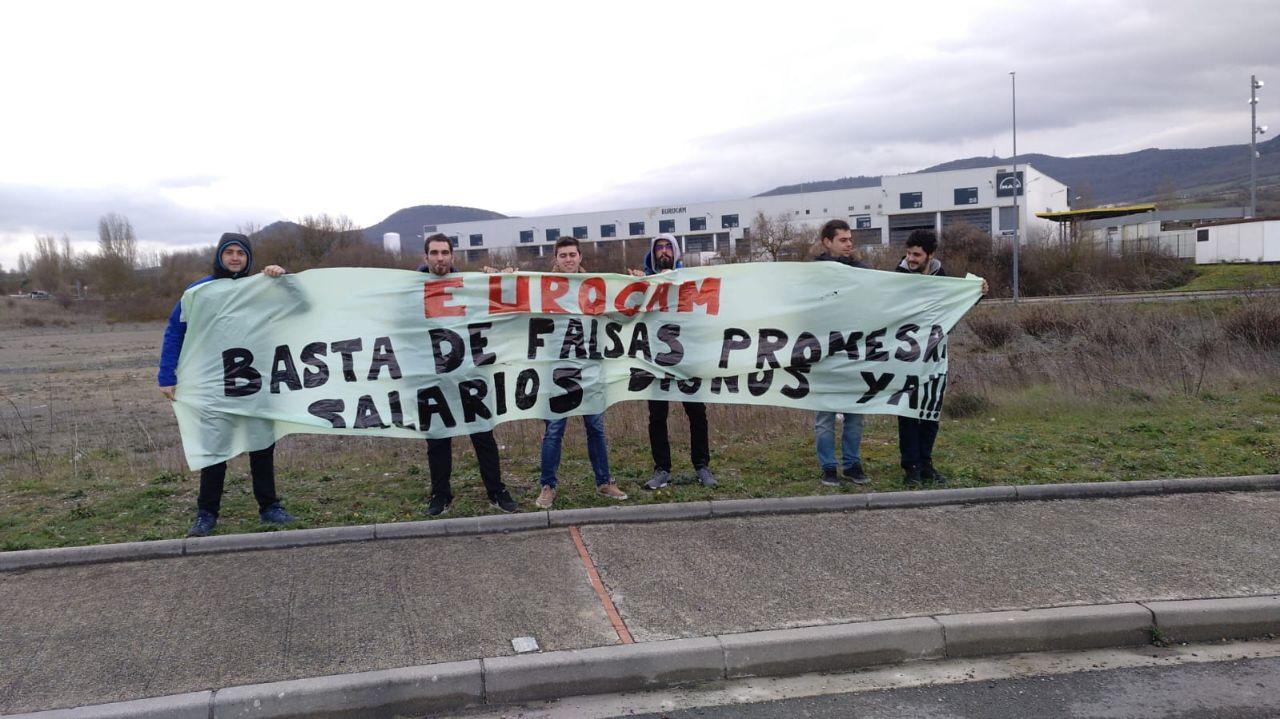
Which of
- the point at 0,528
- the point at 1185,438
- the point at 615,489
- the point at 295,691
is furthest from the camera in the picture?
the point at 1185,438

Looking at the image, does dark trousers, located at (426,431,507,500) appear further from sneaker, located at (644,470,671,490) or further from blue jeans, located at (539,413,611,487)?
sneaker, located at (644,470,671,490)

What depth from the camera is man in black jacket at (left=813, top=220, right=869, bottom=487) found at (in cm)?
766

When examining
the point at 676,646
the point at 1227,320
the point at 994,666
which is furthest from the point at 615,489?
the point at 1227,320

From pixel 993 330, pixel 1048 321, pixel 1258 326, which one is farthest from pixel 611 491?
pixel 993 330

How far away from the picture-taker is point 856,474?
7.65 m

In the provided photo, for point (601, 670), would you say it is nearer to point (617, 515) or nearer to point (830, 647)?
point (830, 647)

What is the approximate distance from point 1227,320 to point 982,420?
916cm

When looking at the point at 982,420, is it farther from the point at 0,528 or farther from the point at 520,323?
the point at 0,528

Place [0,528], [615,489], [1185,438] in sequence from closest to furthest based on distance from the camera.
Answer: [0,528], [615,489], [1185,438]

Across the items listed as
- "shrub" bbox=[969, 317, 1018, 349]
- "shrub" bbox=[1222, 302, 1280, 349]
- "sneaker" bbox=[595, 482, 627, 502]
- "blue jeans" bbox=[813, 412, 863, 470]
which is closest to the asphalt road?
"sneaker" bbox=[595, 482, 627, 502]

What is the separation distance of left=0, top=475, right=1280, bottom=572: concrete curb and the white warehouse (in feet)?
219

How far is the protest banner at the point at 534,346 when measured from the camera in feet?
22.5

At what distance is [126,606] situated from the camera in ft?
17.1

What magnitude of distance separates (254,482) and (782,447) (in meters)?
5.06
